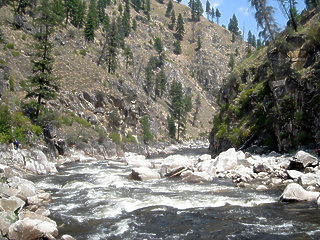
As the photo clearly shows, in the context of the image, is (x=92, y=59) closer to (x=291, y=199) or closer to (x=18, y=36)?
(x=18, y=36)

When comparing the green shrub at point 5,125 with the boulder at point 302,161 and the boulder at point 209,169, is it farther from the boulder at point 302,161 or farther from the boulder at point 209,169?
the boulder at point 302,161

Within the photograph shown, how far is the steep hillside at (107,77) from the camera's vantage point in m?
40.7

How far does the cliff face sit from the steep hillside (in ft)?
68.7

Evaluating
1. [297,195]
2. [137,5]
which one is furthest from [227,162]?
[137,5]

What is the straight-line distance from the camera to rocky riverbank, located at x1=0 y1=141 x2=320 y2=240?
7.55 meters

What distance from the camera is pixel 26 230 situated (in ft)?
23.2

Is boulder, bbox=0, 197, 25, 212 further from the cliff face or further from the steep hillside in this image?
the steep hillside

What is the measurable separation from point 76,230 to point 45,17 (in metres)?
33.9

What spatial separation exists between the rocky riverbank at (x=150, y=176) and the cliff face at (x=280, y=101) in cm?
281

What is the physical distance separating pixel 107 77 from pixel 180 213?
4833 centimetres

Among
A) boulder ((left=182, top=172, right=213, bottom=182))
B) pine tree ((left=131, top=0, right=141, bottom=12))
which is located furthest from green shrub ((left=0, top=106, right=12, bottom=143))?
pine tree ((left=131, top=0, right=141, bottom=12))

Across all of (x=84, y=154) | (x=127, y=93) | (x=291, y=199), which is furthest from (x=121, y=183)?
(x=127, y=93)

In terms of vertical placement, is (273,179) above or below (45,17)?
below

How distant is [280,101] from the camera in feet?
76.1
